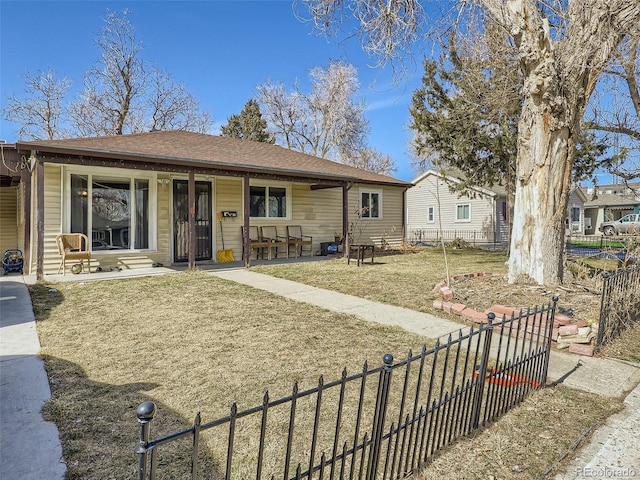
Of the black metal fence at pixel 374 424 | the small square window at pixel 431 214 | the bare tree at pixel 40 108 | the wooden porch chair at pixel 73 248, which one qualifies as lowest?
the black metal fence at pixel 374 424

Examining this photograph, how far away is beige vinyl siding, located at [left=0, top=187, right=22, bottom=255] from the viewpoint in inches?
480

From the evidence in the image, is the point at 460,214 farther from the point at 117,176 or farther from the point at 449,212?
the point at 117,176

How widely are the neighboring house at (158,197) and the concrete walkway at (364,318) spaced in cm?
→ 316

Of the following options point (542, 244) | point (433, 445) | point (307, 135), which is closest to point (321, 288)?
point (542, 244)

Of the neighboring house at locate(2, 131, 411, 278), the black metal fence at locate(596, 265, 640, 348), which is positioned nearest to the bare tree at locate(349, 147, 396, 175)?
the neighboring house at locate(2, 131, 411, 278)

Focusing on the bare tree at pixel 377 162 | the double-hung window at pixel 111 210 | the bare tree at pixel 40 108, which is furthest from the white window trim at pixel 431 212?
the bare tree at pixel 40 108

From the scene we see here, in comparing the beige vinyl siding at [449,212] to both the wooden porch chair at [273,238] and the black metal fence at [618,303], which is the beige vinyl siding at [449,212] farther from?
the black metal fence at [618,303]

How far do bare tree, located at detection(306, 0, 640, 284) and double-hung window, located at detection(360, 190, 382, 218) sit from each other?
8781 mm

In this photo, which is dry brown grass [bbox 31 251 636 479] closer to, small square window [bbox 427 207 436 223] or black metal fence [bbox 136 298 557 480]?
black metal fence [bbox 136 298 557 480]

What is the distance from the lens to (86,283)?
23.9ft

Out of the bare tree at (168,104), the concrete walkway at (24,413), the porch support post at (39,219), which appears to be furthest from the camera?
the bare tree at (168,104)

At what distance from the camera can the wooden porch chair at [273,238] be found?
469 inches

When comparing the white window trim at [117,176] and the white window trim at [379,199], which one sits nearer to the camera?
the white window trim at [117,176]

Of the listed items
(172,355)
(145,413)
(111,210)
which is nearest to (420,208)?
(111,210)
